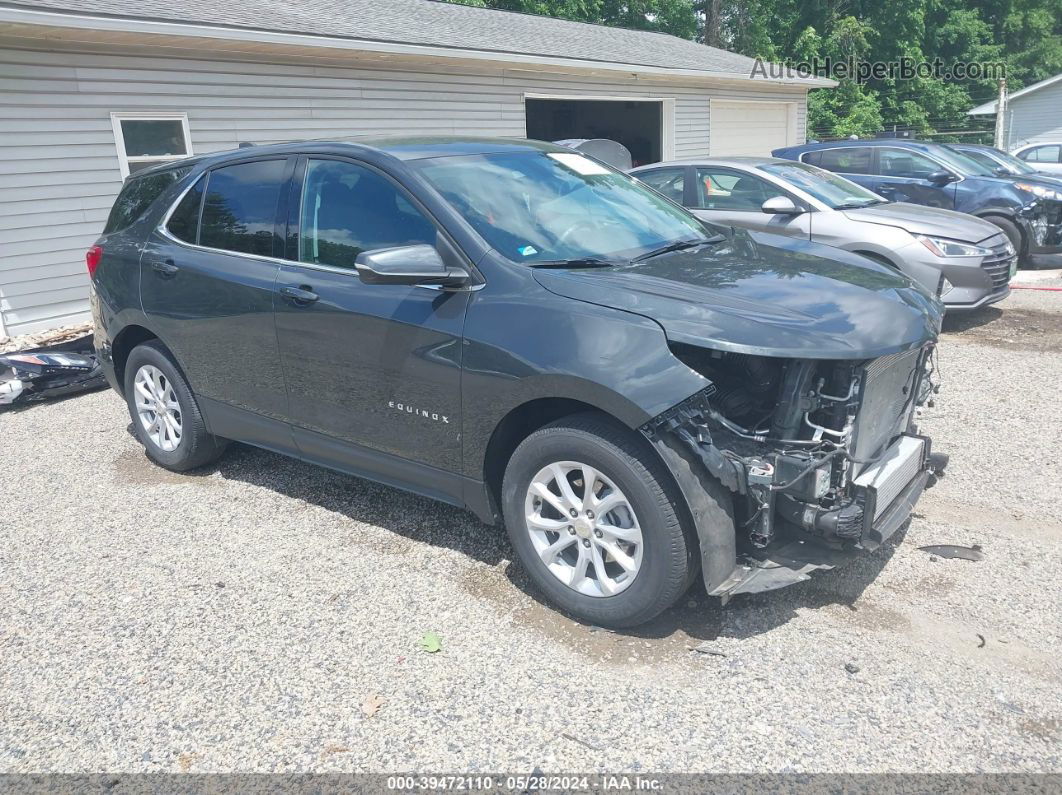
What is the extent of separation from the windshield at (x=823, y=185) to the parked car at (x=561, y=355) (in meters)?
4.16

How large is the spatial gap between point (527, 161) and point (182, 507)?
2656 mm

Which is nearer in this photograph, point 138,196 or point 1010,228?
point 138,196

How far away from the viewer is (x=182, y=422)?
4.89m

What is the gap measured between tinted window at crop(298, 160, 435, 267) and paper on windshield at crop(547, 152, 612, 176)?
100cm

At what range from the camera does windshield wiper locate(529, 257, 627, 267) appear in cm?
346

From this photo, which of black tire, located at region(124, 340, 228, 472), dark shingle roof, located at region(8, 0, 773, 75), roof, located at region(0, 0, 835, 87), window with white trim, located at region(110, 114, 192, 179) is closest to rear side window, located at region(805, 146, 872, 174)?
roof, located at region(0, 0, 835, 87)

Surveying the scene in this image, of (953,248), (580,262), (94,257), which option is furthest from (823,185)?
(94,257)

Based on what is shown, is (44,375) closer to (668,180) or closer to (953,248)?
(668,180)

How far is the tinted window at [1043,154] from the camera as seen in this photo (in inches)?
837

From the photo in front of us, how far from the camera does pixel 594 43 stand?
54.3 feet

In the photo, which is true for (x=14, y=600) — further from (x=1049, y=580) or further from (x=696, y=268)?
(x=1049, y=580)

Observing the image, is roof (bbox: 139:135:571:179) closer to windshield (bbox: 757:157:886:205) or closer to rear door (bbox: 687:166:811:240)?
rear door (bbox: 687:166:811:240)

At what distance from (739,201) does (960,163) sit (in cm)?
534

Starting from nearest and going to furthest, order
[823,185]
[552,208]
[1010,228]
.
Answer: [552,208] → [823,185] → [1010,228]
